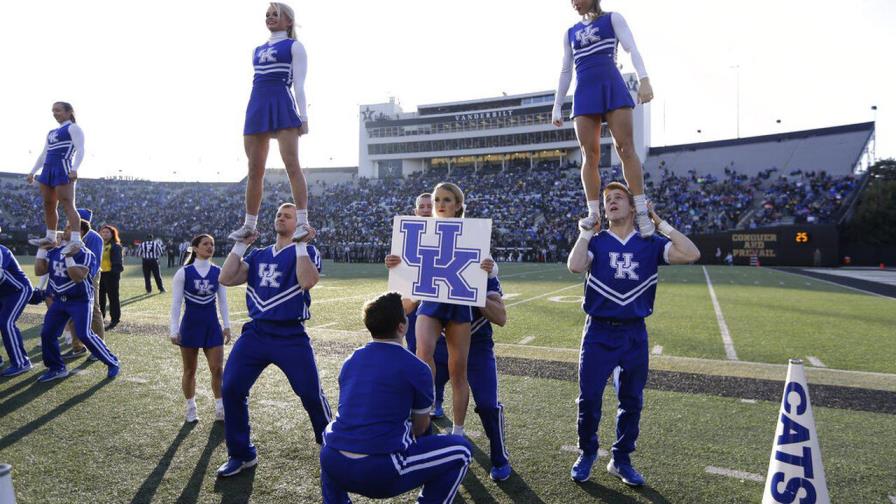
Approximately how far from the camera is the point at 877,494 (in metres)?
3.52

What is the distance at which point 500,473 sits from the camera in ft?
12.5

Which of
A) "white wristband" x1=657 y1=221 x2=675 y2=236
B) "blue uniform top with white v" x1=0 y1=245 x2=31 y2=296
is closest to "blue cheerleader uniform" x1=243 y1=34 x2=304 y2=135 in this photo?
"white wristband" x1=657 y1=221 x2=675 y2=236

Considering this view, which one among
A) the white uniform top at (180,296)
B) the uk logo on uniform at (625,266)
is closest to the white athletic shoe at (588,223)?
the uk logo on uniform at (625,266)

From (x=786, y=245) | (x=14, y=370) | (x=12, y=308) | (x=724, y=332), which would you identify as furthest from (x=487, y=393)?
(x=786, y=245)

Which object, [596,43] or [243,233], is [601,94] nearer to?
[596,43]

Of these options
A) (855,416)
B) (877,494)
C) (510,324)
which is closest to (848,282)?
(510,324)

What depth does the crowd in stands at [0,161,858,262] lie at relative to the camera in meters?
37.7

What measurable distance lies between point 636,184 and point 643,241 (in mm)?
493

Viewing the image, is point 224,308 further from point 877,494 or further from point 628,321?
point 877,494

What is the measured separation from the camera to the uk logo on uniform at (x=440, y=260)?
3.70m

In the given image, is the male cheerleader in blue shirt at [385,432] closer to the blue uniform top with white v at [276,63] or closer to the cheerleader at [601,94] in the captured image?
the cheerleader at [601,94]

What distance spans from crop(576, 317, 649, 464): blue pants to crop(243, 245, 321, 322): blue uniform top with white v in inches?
82.0

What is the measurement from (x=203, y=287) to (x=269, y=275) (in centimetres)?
166

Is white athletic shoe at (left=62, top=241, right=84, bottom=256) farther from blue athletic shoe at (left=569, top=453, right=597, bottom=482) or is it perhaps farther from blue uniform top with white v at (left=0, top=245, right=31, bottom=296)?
blue athletic shoe at (left=569, top=453, right=597, bottom=482)
